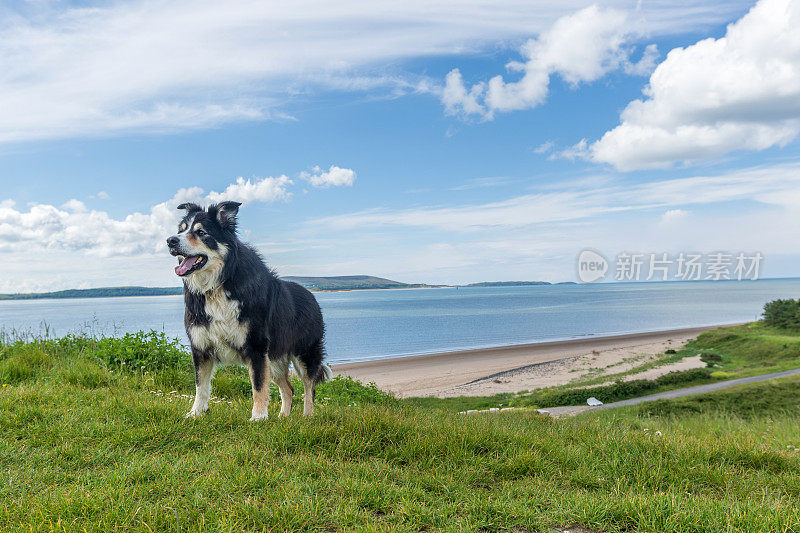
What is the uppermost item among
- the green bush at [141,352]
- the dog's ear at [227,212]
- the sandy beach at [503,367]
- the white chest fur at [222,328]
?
the dog's ear at [227,212]

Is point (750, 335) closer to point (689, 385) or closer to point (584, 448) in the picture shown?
point (689, 385)

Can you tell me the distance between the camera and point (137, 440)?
5258mm

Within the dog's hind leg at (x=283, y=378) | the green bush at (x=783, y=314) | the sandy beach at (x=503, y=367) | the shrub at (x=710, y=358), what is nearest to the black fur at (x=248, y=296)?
the dog's hind leg at (x=283, y=378)

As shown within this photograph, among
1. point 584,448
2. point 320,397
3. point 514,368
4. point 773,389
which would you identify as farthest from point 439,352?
point 584,448

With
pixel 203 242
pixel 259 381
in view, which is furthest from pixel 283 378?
pixel 203 242

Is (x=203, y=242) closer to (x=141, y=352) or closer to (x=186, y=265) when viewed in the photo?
(x=186, y=265)

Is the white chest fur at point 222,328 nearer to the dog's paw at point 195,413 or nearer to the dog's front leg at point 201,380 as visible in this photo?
the dog's front leg at point 201,380

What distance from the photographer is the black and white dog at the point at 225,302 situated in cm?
543

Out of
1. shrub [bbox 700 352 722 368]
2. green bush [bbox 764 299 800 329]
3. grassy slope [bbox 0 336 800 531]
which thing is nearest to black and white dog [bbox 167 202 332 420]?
grassy slope [bbox 0 336 800 531]

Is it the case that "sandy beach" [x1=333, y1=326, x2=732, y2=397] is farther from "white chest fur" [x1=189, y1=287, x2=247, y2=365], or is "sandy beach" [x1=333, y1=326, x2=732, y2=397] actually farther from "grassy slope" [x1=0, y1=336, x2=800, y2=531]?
"white chest fur" [x1=189, y1=287, x2=247, y2=365]

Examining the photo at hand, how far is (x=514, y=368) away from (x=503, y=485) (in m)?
32.5

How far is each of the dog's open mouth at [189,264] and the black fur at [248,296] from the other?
20cm

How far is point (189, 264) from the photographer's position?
536 cm

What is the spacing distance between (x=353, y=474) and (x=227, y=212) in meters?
3.21
